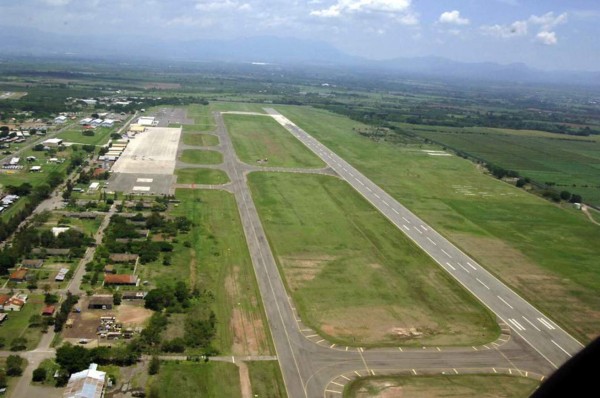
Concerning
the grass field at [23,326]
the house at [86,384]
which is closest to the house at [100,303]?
the grass field at [23,326]

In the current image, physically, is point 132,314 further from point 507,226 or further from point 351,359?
point 507,226

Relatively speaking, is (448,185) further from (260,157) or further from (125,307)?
(125,307)

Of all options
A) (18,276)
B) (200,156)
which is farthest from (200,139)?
(18,276)

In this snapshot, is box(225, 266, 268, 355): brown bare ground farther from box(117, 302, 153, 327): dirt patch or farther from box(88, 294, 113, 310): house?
box(88, 294, 113, 310): house

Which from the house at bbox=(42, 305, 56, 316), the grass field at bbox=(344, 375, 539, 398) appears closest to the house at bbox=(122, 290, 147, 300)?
the house at bbox=(42, 305, 56, 316)

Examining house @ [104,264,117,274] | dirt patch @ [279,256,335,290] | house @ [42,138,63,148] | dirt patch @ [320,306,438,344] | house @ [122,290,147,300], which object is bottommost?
dirt patch @ [320,306,438,344]

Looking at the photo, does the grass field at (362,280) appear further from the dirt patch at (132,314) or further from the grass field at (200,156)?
the grass field at (200,156)

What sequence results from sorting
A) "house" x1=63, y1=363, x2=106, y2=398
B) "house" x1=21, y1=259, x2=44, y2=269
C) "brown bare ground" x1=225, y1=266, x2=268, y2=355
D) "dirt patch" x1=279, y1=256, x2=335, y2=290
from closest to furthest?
"house" x1=63, y1=363, x2=106, y2=398
"brown bare ground" x1=225, y1=266, x2=268, y2=355
"house" x1=21, y1=259, x2=44, y2=269
"dirt patch" x1=279, y1=256, x2=335, y2=290
